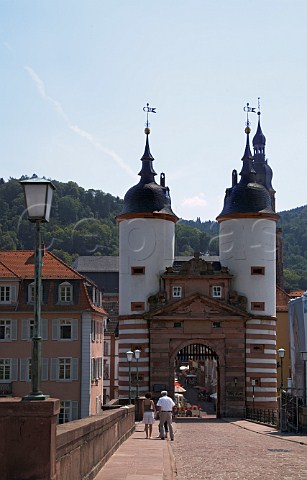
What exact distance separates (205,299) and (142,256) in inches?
211

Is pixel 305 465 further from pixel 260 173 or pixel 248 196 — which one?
pixel 260 173

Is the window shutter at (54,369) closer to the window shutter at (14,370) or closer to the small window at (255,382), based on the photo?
the window shutter at (14,370)

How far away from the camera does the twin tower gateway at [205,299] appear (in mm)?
57062

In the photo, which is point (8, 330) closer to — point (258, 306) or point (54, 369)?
point (54, 369)

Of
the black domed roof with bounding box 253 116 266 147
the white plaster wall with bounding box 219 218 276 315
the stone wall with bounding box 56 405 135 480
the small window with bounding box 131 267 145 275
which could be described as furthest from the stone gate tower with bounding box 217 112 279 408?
the black domed roof with bounding box 253 116 266 147

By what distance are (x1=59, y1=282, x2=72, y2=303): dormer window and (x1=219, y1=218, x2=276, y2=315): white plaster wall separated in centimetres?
1096

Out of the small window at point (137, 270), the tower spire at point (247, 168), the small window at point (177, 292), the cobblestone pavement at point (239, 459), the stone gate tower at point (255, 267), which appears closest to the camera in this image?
the cobblestone pavement at point (239, 459)

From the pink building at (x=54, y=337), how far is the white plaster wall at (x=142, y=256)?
2.90 metres

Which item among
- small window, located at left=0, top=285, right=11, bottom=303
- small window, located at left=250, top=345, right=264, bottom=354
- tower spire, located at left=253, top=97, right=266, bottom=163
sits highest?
tower spire, located at left=253, top=97, right=266, bottom=163

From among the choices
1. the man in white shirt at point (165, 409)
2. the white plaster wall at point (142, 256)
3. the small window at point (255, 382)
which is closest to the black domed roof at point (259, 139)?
the white plaster wall at point (142, 256)

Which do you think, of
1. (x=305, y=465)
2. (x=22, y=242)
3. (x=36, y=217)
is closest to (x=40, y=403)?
(x=36, y=217)

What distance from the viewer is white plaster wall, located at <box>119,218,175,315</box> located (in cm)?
5888

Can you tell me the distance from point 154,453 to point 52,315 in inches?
1367

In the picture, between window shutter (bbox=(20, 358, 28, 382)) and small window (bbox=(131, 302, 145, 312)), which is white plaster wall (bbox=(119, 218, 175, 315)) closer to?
small window (bbox=(131, 302, 145, 312))
